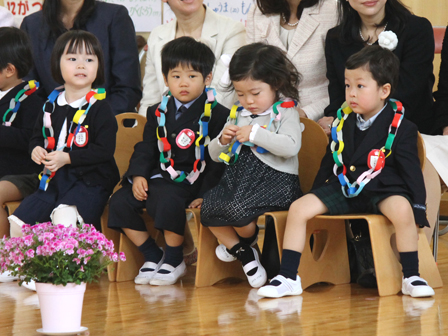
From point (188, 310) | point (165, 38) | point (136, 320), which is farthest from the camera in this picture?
point (165, 38)

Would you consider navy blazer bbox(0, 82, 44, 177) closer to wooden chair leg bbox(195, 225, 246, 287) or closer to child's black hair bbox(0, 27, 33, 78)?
child's black hair bbox(0, 27, 33, 78)

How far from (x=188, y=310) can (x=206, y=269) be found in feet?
1.55

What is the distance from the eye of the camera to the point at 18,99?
Answer: 301 centimetres

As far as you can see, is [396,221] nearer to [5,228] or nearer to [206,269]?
[206,269]

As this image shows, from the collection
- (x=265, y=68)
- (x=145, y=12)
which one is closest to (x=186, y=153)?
(x=265, y=68)

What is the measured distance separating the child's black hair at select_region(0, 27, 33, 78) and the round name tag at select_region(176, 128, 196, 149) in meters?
0.98

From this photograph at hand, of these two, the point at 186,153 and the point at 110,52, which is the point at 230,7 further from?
the point at 186,153

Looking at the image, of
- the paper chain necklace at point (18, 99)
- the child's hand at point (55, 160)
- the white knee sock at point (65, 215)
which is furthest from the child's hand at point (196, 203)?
the paper chain necklace at point (18, 99)

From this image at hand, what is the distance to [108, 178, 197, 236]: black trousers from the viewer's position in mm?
2539

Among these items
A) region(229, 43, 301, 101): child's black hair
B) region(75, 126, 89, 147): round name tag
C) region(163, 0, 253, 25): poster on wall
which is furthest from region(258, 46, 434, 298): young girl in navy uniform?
region(163, 0, 253, 25): poster on wall

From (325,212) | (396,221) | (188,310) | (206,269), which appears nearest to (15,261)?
(188,310)

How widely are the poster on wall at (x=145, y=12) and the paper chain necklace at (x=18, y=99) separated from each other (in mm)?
2119

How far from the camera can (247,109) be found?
256 cm

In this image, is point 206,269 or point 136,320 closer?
point 136,320
